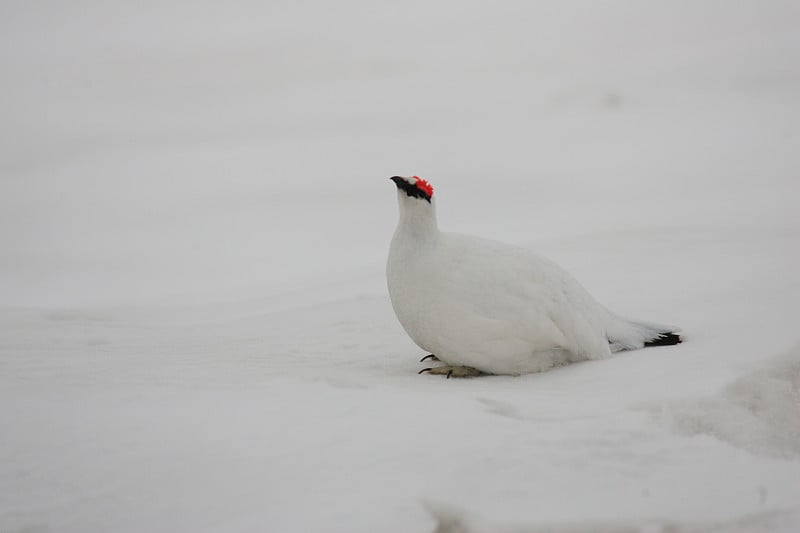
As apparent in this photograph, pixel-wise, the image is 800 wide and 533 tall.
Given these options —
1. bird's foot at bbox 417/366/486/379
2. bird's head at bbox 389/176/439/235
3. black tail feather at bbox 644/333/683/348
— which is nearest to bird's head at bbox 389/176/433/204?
bird's head at bbox 389/176/439/235

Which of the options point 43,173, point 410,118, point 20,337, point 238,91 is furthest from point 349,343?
point 238,91

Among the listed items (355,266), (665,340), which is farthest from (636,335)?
(355,266)

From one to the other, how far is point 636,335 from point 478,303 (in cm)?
88

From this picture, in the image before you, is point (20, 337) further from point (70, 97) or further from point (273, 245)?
point (70, 97)

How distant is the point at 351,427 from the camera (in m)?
2.77

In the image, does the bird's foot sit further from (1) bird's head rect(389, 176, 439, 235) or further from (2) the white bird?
(1) bird's head rect(389, 176, 439, 235)

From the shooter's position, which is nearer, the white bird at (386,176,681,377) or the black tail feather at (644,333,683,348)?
the white bird at (386,176,681,377)

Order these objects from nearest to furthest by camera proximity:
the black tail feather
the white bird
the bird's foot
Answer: the white bird, the bird's foot, the black tail feather

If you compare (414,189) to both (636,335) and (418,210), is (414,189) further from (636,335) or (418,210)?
(636,335)

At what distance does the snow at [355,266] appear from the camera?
97.2 inches

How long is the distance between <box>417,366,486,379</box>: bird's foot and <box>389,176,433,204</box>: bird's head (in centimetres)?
72

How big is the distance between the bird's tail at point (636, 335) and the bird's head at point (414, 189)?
105 cm

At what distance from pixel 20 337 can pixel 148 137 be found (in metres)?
8.17

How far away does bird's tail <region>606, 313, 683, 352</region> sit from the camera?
3.89 metres
